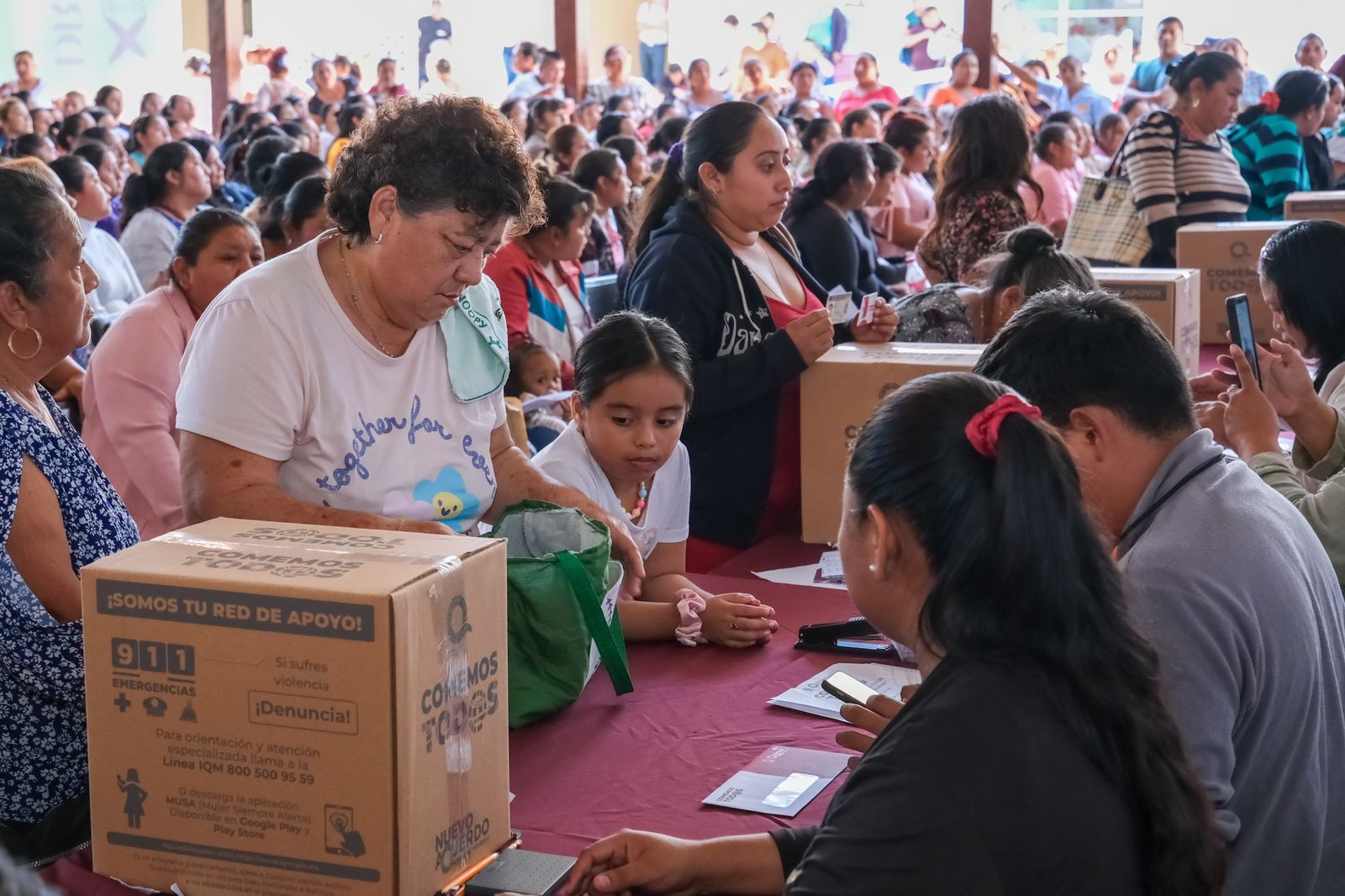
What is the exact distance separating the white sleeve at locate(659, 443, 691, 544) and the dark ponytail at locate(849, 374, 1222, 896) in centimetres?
132

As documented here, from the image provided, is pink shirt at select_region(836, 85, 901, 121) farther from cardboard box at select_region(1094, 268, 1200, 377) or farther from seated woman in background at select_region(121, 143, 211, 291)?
cardboard box at select_region(1094, 268, 1200, 377)

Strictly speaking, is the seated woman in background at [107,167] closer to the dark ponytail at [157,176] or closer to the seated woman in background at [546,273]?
the dark ponytail at [157,176]

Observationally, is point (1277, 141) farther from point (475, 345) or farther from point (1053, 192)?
point (475, 345)

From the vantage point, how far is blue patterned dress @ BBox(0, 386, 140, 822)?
1610 mm

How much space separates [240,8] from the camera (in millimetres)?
14938

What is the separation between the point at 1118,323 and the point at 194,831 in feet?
3.61

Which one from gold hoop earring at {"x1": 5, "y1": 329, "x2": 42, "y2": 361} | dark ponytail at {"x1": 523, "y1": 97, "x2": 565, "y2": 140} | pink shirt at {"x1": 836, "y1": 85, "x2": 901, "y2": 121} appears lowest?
gold hoop earring at {"x1": 5, "y1": 329, "x2": 42, "y2": 361}

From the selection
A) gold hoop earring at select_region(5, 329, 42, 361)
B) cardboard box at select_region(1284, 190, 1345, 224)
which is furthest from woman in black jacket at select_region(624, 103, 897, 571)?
cardboard box at select_region(1284, 190, 1345, 224)

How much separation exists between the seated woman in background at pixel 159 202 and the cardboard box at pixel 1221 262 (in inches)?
144

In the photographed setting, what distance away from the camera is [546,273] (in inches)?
182

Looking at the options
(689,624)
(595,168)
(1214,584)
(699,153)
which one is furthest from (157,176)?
(1214,584)

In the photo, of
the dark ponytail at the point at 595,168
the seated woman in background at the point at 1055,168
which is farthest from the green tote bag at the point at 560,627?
the seated woman in background at the point at 1055,168

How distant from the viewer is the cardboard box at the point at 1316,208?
4.88 m

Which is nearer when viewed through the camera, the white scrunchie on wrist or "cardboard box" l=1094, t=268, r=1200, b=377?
the white scrunchie on wrist
